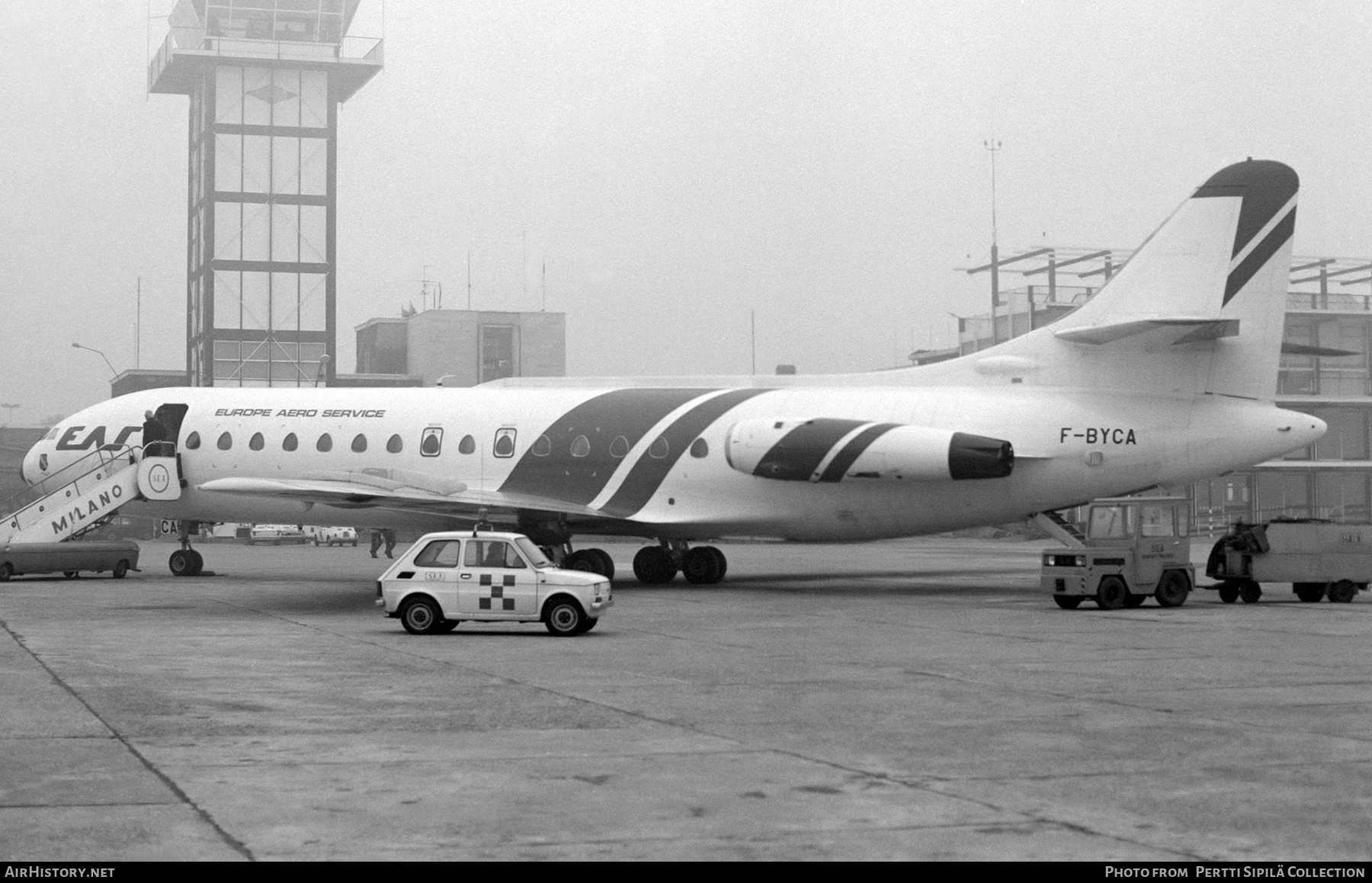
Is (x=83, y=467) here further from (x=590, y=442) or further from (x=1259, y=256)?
(x=1259, y=256)

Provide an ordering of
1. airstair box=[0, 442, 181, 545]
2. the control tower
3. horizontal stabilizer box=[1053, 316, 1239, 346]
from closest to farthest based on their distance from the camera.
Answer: horizontal stabilizer box=[1053, 316, 1239, 346]
airstair box=[0, 442, 181, 545]
the control tower

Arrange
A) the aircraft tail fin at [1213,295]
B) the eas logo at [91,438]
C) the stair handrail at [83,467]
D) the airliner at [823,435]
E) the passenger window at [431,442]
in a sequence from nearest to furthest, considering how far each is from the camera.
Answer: the aircraft tail fin at [1213,295]
the airliner at [823,435]
the passenger window at [431,442]
the stair handrail at [83,467]
the eas logo at [91,438]

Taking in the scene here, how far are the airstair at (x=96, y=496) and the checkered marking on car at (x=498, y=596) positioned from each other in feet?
56.3

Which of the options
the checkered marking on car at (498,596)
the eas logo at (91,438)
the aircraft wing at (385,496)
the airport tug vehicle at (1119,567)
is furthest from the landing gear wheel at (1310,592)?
the eas logo at (91,438)

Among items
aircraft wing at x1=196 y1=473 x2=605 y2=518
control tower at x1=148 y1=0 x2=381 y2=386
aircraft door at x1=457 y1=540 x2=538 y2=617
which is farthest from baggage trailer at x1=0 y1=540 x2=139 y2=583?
control tower at x1=148 y1=0 x2=381 y2=386

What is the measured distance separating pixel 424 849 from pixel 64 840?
73.5 inches

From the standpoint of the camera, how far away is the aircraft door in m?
21.1

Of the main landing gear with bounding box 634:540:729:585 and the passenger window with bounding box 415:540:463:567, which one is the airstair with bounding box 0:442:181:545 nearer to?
the main landing gear with bounding box 634:540:729:585

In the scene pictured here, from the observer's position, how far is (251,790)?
969 centimetres

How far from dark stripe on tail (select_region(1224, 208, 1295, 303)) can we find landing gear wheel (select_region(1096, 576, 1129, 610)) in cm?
651

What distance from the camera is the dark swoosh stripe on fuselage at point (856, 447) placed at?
100 ft

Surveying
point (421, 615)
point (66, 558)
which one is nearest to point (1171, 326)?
point (421, 615)

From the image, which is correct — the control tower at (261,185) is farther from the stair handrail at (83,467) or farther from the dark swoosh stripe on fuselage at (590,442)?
the dark swoosh stripe on fuselage at (590,442)

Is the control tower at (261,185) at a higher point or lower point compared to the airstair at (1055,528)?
higher
